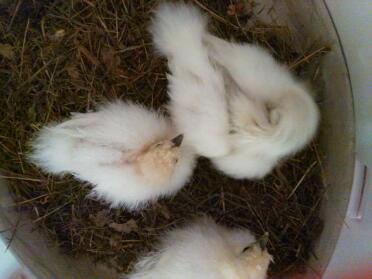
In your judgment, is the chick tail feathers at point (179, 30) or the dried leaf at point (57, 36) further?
the dried leaf at point (57, 36)

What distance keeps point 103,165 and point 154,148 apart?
0.35 ft

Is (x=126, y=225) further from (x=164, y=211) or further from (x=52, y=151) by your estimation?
(x=52, y=151)

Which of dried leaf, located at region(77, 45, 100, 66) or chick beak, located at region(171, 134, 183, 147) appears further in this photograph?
dried leaf, located at region(77, 45, 100, 66)

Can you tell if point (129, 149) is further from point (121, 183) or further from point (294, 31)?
point (294, 31)

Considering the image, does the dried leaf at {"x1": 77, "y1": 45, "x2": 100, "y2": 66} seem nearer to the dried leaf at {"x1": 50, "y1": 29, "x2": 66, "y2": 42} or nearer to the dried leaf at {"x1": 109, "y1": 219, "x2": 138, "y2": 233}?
the dried leaf at {"x1": 50, "y1": 29, "x2": 66, "y2": 42}

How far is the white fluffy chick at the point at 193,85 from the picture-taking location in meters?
0.89

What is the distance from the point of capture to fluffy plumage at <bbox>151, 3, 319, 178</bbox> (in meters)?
0.87

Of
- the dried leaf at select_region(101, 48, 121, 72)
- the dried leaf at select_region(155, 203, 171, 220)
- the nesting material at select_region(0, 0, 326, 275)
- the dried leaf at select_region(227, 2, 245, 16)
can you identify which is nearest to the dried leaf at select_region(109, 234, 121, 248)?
the nesting material at select_region(0, 0, 326, 275)

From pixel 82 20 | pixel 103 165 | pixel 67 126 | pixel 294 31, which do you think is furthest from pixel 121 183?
pixel 294 31

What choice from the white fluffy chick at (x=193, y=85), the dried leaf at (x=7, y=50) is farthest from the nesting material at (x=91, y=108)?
the white fluffy chick at (x=193, y=85)

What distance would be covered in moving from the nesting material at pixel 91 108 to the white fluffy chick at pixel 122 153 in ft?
0.33

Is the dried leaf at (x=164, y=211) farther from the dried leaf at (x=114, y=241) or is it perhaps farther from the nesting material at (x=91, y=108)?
the dried leaf at (x=114, y=241)

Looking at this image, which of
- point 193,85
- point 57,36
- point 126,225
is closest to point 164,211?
point 126,225

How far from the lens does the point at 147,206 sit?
1100 mm
